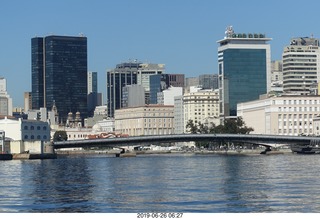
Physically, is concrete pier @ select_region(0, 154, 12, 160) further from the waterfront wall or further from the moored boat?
the moored boat

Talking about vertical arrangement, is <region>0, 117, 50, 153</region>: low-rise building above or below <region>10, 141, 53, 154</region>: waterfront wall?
above

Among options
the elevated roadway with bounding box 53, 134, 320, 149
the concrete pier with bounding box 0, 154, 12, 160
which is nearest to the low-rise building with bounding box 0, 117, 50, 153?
the concrete pier with bounding box 0, 154, 12, 160

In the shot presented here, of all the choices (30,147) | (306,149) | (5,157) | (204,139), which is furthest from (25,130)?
(306,149)

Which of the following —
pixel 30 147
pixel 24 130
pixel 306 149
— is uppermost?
pixel 24 130

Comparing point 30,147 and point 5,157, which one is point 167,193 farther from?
point 30,147

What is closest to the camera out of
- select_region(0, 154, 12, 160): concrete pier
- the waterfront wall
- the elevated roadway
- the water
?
the water

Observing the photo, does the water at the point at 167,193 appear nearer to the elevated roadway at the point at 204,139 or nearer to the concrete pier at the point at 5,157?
the elevated roadway at the point at 204,139

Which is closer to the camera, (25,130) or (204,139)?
(204,139)

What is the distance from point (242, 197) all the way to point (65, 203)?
30.8ft

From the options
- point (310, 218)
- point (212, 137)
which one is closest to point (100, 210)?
point (310, 218)

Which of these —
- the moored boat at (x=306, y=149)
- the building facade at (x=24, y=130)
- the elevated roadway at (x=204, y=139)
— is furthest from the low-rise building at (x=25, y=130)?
the moored boat at (x=306, y=149)

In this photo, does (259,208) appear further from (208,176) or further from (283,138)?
(283,138)

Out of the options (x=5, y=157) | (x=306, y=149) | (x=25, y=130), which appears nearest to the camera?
(x=5, y=157)

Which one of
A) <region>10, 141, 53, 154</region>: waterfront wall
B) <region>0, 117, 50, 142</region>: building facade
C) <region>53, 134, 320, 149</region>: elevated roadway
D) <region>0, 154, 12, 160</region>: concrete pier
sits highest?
<region>0, 117, 50, 142</region>: building facade
